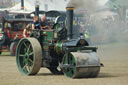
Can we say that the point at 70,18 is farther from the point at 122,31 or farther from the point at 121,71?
the point at 122,31

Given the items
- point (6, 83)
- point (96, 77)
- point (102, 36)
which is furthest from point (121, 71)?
point (102, 36)

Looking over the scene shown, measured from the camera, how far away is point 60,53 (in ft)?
31.9

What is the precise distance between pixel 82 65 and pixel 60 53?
3.54 feet

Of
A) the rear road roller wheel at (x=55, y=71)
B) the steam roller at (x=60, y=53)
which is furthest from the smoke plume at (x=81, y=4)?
the rear road roller wheel at (x=55, y=71)

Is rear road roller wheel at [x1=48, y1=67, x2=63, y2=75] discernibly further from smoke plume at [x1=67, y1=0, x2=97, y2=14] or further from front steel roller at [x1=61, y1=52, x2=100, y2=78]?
smoke plume at [x1=67, y1=0, x2=97, y2=14]

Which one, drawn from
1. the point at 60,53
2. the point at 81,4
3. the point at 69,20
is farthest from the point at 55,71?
the point at 81,4

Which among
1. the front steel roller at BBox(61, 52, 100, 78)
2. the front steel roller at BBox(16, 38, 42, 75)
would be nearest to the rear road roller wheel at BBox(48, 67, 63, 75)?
the front steel roller at BBox(16, 38, 42, 75)

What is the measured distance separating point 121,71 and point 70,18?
7.14 feet

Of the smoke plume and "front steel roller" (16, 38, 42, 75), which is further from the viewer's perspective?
the smoke plume

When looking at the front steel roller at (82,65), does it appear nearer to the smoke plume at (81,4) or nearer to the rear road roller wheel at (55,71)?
the rear road roller wheel at (55,71)

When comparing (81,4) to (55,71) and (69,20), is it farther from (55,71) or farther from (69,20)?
(55,71)

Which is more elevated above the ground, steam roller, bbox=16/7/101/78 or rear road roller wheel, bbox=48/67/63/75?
steam roller, bbox=16/7/101/78

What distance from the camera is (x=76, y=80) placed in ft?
28.1

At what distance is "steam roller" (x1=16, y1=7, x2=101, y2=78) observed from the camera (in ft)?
29.1
